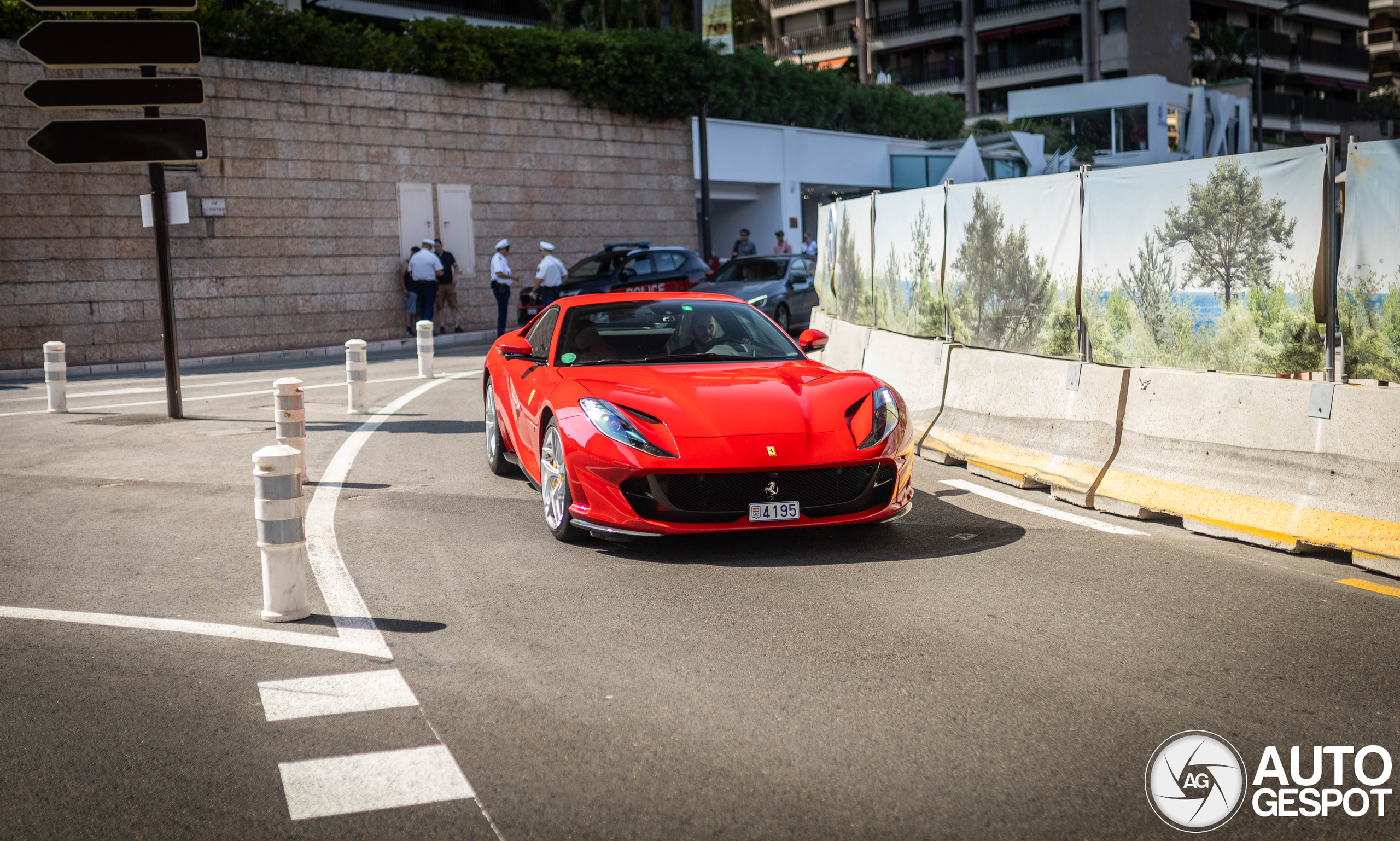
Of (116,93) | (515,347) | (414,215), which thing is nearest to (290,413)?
(515,347)

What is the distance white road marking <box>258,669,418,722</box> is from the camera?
4.26 m

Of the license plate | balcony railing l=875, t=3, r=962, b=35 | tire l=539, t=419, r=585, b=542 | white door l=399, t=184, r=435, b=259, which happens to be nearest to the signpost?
tire l=539, t=419, r=585, b=542

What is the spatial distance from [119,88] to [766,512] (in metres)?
9.51

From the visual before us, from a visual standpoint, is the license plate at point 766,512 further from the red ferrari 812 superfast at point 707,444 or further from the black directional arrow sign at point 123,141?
the black directional arrow sign at point 123,141

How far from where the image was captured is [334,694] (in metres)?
4.42

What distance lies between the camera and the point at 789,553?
255 inches

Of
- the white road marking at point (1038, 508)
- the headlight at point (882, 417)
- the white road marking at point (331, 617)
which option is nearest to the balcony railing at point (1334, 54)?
the white road marking at point (1038, 508)

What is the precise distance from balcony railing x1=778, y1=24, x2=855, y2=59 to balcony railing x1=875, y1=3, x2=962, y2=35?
5.53ft

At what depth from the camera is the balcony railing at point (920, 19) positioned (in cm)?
7244

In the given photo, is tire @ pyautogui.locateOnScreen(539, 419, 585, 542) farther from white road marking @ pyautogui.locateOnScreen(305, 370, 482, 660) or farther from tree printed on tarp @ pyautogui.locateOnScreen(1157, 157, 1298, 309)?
tree printed on tarp @ pyautogui.locateOnScreen(1157, 157, 1298, 309)

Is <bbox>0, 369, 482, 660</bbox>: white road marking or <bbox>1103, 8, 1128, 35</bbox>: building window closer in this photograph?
<bbox>0, 369, 482, 660</bbox>: white road marking

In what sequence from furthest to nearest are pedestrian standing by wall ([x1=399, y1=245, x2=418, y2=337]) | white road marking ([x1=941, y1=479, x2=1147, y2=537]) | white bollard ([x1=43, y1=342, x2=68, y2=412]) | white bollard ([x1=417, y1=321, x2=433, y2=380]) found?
pedestrian standing by wall ([x1=399, y1=245, x2=418, y2=337]) → white bollard ([x1=417, y1=321, x2=433, y2=380]) → white bollard ([x1=43, y1=342, x2=68, y2=412]) → white road marking ([x1=941, y1=479, x2=1147, y2=537])

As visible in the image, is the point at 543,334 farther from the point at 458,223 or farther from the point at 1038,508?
the point at 458,223

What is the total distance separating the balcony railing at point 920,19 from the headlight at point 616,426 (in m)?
70.5
